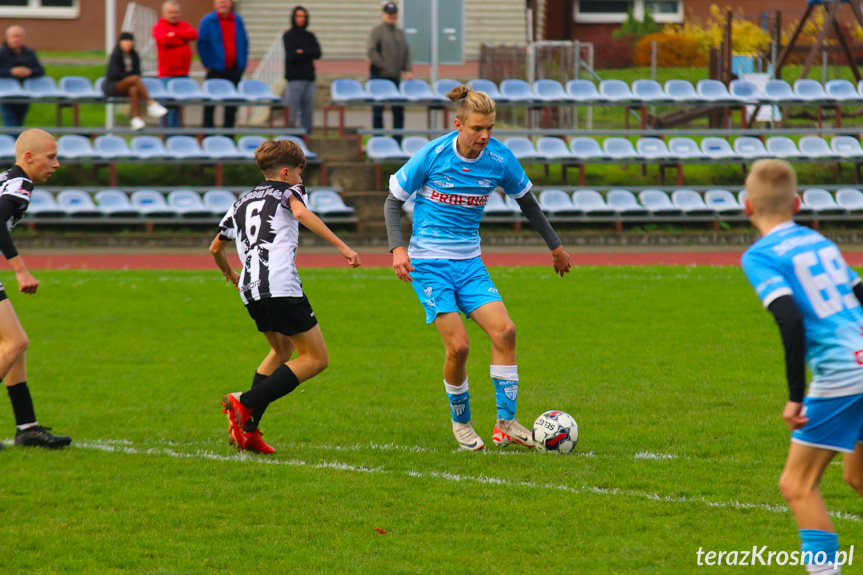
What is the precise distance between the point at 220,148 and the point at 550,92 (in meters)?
7.35

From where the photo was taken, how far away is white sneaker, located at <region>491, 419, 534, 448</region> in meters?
5.88

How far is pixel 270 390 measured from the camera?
5.73 meters

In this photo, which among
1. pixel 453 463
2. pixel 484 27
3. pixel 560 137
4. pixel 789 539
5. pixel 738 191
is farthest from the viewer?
pixel 484 27

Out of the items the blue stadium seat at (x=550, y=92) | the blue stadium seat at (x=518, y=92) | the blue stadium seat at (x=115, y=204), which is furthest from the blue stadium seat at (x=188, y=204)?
the blue stadium seat at (x=550, y=92)

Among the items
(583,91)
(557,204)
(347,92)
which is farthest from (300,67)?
(583,91)

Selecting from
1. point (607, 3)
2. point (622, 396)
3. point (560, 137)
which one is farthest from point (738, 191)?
point (607, 3)

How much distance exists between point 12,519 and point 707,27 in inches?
1381

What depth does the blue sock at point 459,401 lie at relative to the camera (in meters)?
5.91

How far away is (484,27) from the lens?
3212 cm

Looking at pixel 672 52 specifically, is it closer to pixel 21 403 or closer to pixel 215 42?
pixel 215 42

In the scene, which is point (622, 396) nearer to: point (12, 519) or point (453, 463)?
point (453, 463)

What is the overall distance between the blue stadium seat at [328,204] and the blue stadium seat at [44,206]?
4.55 metres

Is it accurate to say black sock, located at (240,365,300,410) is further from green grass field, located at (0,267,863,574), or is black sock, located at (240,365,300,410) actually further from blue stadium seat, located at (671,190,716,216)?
blue stadium seat, located at (671,190,716,216)

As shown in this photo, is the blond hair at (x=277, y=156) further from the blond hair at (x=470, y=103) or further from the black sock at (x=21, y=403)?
the black sock at (x=21, y=403)
